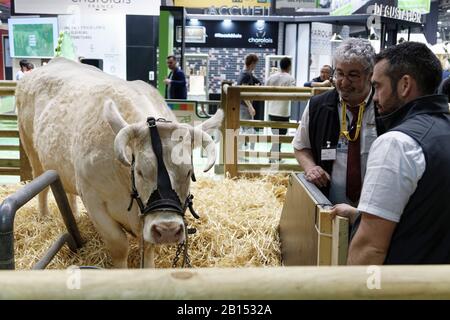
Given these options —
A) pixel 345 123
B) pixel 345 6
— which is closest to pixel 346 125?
pixel 345 123

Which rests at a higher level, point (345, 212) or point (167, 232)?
point (345, 212)

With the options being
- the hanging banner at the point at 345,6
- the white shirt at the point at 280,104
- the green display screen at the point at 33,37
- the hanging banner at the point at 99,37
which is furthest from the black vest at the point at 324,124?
the hanging banner at the point at 345,6

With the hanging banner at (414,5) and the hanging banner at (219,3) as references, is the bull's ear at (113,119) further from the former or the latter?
the hanging banner at (219,3)

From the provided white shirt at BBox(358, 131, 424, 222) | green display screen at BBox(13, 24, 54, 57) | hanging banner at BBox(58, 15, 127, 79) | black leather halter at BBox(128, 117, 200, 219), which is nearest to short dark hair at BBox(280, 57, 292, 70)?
hanging banner at BBox(58, 15, 127, 79)

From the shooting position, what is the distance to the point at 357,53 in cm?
275

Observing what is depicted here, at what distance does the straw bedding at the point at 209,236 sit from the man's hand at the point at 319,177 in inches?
37.7

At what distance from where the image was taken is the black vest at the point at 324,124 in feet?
9.66

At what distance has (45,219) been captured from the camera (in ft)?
14.7

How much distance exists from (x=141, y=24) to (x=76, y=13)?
1.31 m

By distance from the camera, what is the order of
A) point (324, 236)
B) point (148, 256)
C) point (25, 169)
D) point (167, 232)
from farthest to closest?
point (25, 169)
point (148, 256)
point (167, 232)
point (324, 236)

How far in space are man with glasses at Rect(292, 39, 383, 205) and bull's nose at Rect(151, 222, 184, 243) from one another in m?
0.82

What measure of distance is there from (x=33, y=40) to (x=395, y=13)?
10.1 metres

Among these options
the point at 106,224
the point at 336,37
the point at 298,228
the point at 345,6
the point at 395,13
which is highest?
the point at 345,6

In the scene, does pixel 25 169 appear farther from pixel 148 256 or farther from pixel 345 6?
pixel 345 6
